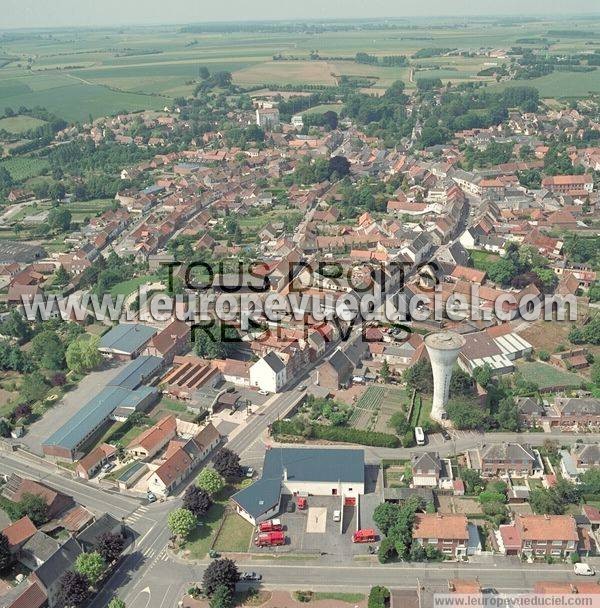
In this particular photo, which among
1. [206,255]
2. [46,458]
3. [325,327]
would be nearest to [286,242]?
[206,255]

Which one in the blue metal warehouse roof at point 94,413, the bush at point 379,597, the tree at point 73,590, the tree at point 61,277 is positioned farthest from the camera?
the tree at point 61,277

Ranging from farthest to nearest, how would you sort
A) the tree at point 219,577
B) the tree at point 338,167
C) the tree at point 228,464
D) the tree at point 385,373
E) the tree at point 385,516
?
the tree at point 338,167
the tree at point 385,373
the tree at point 228,464
the tree at point 385,516
the tree at point 219,577

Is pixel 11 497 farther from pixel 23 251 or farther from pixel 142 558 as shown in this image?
pixel 23 251

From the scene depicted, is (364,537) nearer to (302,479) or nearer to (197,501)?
(302,479)

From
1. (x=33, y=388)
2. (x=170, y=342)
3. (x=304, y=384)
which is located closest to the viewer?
(x=33, y=388)

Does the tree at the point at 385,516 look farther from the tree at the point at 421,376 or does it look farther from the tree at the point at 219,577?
the tree at the point at 421,376

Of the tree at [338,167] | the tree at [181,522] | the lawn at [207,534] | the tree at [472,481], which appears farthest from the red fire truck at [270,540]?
the tree at [338,167]

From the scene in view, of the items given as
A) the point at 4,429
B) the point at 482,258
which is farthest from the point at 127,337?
the point at 482,258
